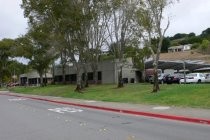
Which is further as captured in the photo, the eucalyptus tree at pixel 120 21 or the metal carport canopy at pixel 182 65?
the metal carport canopy at pixel 182 65

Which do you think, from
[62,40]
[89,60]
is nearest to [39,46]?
[89,60]

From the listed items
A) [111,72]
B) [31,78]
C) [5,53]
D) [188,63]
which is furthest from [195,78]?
[31,78]

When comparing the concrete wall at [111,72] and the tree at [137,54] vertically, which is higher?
the tree at [137,54]

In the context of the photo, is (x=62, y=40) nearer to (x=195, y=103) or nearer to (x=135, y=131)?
(x=195, y=103)

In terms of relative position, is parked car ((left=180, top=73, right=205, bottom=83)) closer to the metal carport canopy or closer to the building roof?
the building roof

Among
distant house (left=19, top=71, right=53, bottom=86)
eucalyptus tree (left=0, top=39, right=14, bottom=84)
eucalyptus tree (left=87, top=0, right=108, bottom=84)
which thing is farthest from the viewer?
distant house (left=19, top=71, right=53, bottom=86)

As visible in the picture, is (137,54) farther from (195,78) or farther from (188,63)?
(195,78)

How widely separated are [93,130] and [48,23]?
37242 millimetres

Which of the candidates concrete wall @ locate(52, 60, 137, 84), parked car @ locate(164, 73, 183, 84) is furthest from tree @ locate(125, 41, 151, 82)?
parked car @ locate(164, 73, 183, 84)

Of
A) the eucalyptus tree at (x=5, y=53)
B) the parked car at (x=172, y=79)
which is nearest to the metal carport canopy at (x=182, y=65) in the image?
the parked car at (x=172, y=79)

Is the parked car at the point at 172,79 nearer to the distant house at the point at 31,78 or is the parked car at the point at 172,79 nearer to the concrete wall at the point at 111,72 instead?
the concrete wall at the point at 111,72

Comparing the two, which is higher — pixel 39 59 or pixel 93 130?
pixel 39 59

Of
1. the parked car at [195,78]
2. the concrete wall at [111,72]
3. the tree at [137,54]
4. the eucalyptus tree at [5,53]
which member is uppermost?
the eucalyptus tree at [5,53]

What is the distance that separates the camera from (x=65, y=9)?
4778 centimetres
